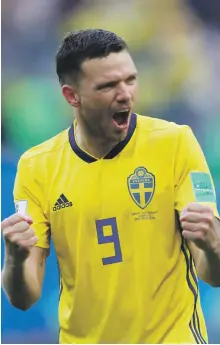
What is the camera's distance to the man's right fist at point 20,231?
212 centimetres

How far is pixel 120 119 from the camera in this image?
237 cm

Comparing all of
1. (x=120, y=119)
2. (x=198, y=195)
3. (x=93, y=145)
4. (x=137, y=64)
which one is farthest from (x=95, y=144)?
(x=137, y=64)

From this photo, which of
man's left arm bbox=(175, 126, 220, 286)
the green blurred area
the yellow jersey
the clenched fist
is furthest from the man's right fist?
the green blurred area

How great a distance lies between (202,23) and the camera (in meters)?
3.71

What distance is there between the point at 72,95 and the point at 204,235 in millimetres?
683

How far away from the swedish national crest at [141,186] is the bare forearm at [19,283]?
15.8 inches

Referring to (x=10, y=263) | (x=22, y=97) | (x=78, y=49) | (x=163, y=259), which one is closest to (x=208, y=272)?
(x=163, y=259)

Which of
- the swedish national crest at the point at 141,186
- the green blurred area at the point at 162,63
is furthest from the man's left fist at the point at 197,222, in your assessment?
the green blurred area at the point at 162,63

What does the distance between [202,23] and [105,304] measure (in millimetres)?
1769

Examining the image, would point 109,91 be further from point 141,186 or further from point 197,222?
point 197,222

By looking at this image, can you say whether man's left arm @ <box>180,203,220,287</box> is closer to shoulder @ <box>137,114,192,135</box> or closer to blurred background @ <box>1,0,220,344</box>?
shoulder @ <box>137,114,192,135</box>

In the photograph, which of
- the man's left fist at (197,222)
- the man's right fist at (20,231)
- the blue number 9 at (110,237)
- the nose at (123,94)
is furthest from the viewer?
the blue number 9 at (110,237)

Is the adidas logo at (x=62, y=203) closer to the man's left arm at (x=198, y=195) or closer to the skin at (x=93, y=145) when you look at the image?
the skin at (x=93, y=145)

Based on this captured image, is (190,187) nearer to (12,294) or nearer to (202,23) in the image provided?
(12,294)
